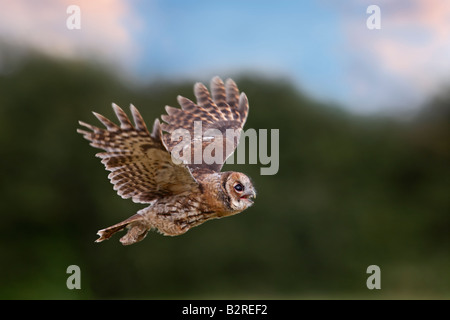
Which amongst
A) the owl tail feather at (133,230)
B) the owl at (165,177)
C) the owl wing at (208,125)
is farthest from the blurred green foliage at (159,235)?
the owl tail feather at (133,230)

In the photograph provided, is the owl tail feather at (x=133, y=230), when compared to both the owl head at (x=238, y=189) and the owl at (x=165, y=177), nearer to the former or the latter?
the owl at (x=165, y=177)

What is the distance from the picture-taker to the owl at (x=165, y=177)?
14.6 feet

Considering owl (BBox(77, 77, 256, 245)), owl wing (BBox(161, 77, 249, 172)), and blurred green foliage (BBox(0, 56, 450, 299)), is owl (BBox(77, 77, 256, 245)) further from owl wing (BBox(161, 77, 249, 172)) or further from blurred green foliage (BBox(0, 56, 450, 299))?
blurred green foliage (BBox(0, 56, 450, 299))

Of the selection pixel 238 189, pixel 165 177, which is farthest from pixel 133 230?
pixel 238 189

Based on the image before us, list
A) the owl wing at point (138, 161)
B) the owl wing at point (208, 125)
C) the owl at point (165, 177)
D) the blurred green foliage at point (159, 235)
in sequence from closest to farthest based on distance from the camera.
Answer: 1. the owl wing at point (138, 161)
2. the owl at point (165, 177)
3. the owl wing at point (208, 125)
4. the blurred green foliage at point (159, 235)

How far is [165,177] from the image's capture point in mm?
4781

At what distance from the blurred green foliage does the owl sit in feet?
19.3

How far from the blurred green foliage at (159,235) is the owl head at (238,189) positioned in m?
6.73

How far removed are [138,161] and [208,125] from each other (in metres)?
1.69

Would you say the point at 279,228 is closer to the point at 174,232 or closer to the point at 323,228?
the point at 323,228

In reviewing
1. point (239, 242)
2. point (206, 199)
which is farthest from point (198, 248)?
point (206, 199)

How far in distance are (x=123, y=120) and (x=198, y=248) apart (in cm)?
881

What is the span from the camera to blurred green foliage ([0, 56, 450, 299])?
12.9m

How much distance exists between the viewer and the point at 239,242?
42.9 feet
